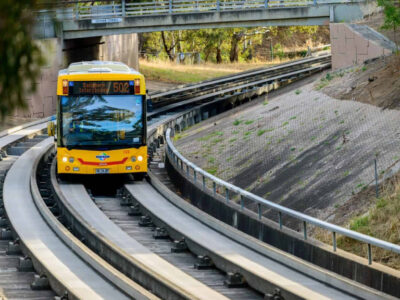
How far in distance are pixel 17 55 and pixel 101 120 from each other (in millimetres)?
17639

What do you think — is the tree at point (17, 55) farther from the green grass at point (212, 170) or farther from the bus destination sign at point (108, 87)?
the bus destination sign at point (108, 87)

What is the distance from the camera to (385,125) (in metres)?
22.2

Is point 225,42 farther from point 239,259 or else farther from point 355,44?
point 239,259

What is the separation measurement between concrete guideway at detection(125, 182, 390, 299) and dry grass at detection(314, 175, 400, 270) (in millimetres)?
884

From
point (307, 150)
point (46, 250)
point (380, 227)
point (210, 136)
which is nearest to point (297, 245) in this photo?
point (380, 227)

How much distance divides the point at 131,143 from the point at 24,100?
17763 millimetres

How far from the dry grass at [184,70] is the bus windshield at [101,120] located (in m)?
39.7

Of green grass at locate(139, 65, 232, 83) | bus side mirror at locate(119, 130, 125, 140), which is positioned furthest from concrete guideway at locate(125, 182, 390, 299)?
green grass at locate(139, 65, 232, 83)

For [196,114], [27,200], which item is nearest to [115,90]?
[27,200]

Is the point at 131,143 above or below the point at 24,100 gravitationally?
below

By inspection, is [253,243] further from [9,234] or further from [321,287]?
[9,234]

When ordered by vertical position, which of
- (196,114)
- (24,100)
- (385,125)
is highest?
(24,100)

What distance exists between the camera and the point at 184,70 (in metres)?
70.5

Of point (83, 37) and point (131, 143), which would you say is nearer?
point (131, 143)
